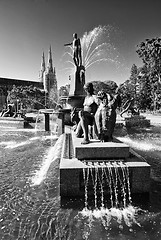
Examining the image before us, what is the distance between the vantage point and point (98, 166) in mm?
4371

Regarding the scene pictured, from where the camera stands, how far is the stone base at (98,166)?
4242mm

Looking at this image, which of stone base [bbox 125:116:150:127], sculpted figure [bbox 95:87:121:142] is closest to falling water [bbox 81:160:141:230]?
sculpted figure [bbox 95:87:121:142]

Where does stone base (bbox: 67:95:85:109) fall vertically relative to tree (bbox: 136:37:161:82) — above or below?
below

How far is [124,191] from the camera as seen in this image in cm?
438

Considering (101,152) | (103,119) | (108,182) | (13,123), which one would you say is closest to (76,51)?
(13,123)

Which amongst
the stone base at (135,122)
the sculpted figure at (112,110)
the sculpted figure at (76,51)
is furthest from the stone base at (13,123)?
the sculpted figure at (112,110)

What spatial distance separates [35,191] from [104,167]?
1.94 meters

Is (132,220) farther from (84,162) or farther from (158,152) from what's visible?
(158,152)

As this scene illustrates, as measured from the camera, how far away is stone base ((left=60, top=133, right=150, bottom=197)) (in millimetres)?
4242

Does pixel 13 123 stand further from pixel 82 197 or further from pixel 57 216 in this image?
pixel 57 216

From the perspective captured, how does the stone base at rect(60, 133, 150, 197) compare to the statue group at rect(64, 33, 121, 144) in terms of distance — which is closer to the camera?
the stone base at rect(60, 133, 150, 197)


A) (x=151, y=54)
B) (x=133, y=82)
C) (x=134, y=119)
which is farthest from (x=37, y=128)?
(x=133, y=82)

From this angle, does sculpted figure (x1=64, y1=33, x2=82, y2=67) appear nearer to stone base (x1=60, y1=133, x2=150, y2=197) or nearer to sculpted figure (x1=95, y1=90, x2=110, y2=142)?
sculpted figure (x1=95, y1=90, x2=110, y2=142)

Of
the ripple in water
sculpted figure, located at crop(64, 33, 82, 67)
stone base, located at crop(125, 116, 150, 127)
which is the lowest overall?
the ripple in water
